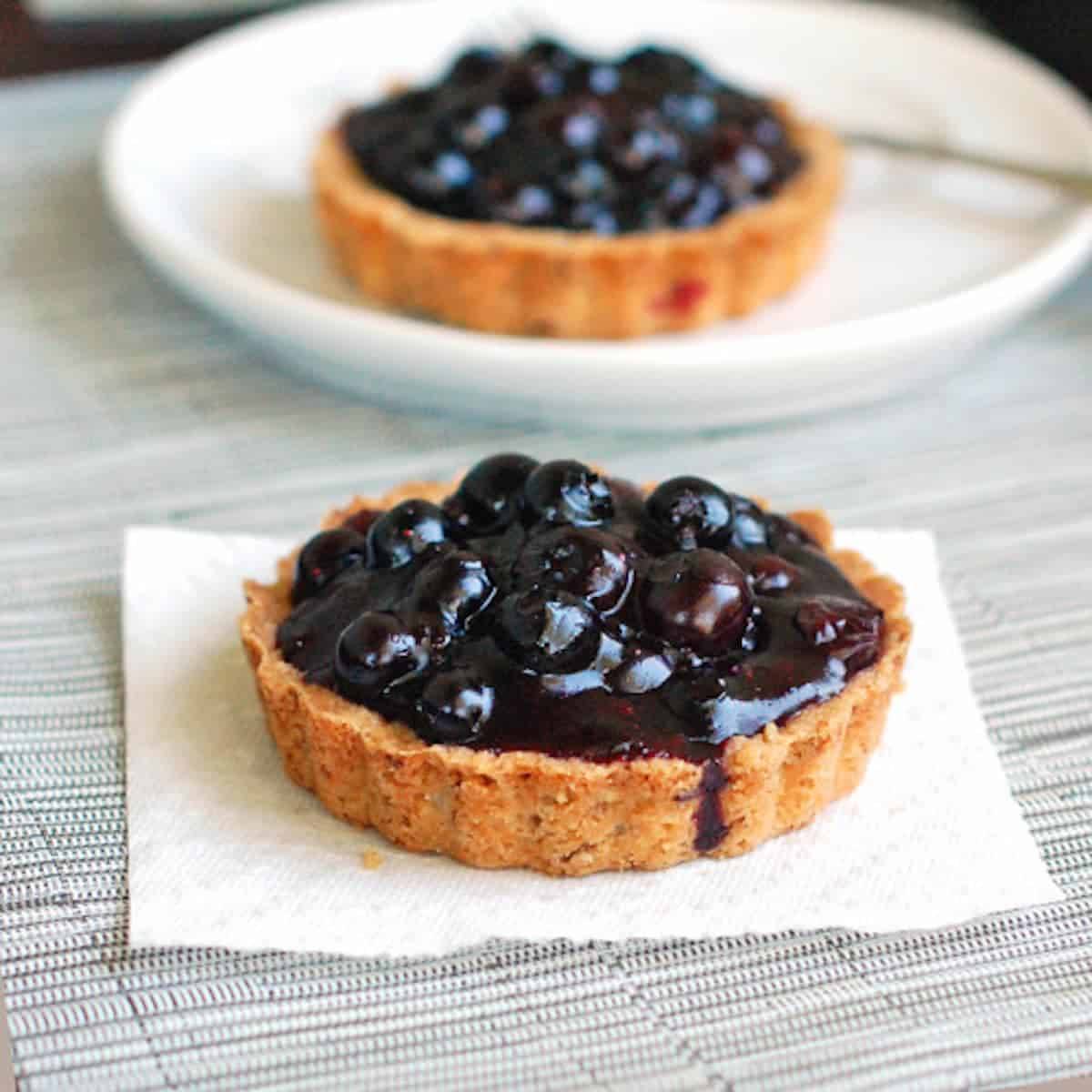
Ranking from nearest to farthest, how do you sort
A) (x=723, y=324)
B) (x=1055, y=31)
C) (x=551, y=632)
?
1. (x=551, y=632)
2. (x=723, y=324)
3. (x=1055, y=31)

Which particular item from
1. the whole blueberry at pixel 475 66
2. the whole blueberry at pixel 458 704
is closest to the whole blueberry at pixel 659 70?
the whole blueberry at pixel 475 66

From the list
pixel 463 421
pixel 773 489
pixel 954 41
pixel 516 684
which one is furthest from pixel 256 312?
pixel 954 41

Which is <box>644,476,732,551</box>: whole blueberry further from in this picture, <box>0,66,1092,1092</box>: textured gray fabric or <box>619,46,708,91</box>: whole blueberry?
<box>619,46,708,91</box>: whole blueberry

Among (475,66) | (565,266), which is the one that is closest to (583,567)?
(565,266)

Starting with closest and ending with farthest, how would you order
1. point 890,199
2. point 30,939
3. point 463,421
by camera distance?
point 30,939 → point 463,421 → point 890,199

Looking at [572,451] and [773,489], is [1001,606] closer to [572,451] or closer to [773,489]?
[773,489]

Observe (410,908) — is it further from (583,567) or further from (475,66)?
(475,66)

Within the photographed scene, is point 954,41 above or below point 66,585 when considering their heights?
above

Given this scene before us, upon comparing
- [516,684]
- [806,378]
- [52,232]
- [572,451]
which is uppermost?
[516,684]
